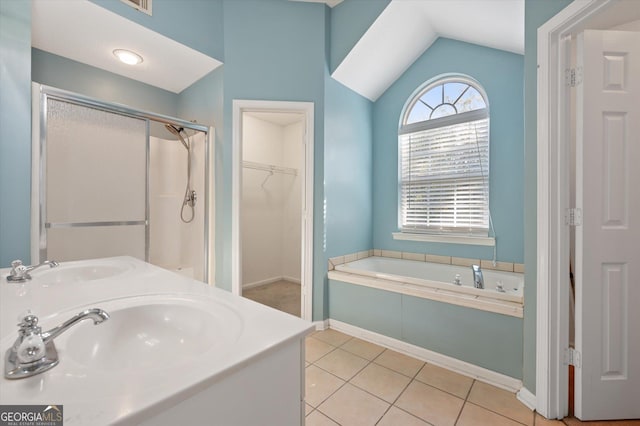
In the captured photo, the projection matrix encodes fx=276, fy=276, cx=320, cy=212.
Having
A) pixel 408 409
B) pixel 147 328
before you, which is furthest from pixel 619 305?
Answer: pixel 147 328

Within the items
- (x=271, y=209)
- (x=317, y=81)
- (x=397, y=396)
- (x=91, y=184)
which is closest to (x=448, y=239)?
(x=397, y=396)

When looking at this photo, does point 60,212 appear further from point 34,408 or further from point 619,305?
point 619,305

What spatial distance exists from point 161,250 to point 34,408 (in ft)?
9.01

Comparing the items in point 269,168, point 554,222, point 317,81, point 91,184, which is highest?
point 317,81

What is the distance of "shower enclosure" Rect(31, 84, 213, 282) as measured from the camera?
190 centimetres

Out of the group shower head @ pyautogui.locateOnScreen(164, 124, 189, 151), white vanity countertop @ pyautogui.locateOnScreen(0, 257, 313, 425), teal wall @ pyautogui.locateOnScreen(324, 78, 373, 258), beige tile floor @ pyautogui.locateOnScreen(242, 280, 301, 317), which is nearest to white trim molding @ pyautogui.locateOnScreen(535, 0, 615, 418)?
white vanity countertop @ pyautogui.locateOnScreen(0, 257, 313, 425)

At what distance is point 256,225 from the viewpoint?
4.14 meters

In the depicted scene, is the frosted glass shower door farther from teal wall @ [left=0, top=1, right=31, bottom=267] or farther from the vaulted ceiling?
the vaulted ceiling

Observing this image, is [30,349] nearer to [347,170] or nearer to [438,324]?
[438,324]

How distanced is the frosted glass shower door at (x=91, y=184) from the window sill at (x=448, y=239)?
2590 mm

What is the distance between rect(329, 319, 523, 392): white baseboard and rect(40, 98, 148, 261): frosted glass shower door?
79.0 inches

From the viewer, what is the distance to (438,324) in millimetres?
2027

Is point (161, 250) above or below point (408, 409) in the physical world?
above

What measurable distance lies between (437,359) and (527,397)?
0.54 meters
